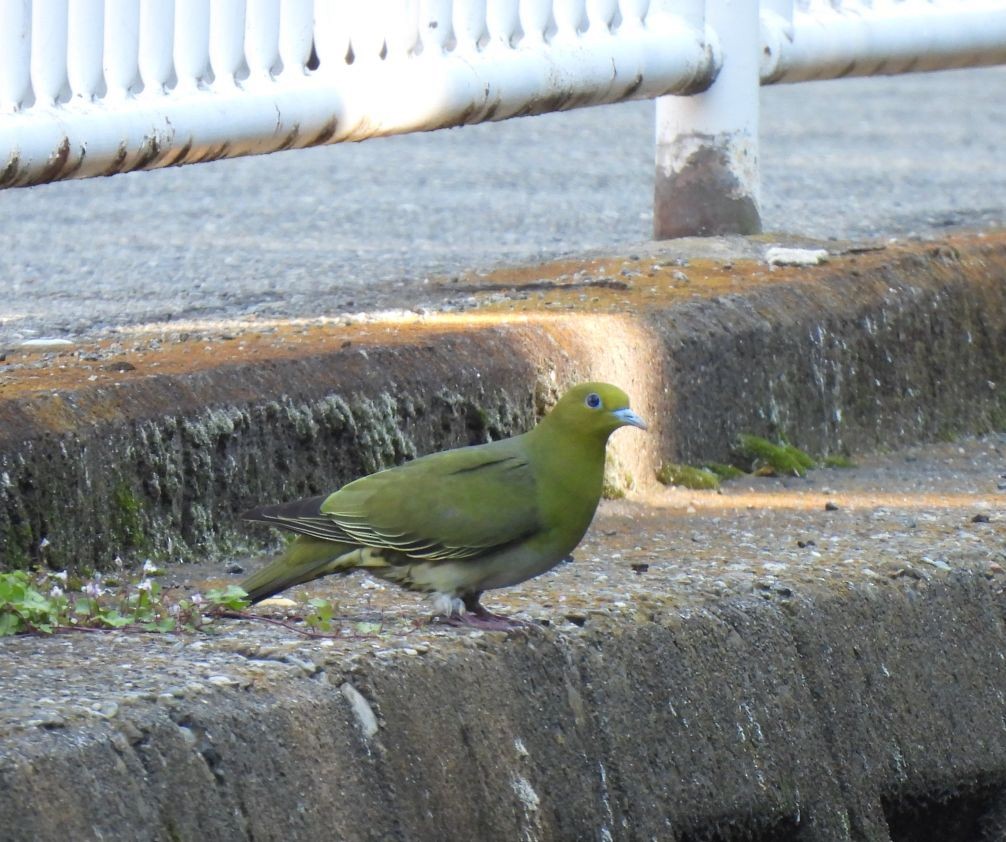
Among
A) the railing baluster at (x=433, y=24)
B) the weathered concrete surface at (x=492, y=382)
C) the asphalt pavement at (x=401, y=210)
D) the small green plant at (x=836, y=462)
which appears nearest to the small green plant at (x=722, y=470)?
the weathered concrete surface at (x=492, y=382)

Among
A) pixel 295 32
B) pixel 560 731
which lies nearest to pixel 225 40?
pixel 295 32

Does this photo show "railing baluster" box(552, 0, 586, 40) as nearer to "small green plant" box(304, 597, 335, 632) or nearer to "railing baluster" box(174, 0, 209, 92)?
"railing baluster" box(174, 0, 209, 92)

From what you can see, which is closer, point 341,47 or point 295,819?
point 295,819

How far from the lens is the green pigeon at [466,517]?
393 cm

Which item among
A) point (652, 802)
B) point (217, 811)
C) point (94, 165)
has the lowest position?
point (652, 802)

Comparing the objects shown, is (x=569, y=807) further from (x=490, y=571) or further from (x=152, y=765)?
(x=152, y=765)

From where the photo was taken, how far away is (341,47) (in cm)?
597

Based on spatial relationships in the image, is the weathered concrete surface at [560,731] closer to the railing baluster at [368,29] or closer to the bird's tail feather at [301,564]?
the bird's tail feather at [301,564]

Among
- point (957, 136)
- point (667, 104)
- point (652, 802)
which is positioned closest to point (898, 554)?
point (652, 802)

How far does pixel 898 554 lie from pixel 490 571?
118 centimetres

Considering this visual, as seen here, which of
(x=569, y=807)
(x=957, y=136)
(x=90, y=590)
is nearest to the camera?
(x=569, y=807)

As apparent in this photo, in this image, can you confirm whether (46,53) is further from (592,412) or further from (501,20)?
(592,412)

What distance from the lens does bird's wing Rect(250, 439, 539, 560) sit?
392cm

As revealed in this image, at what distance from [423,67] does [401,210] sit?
9.88 feet
